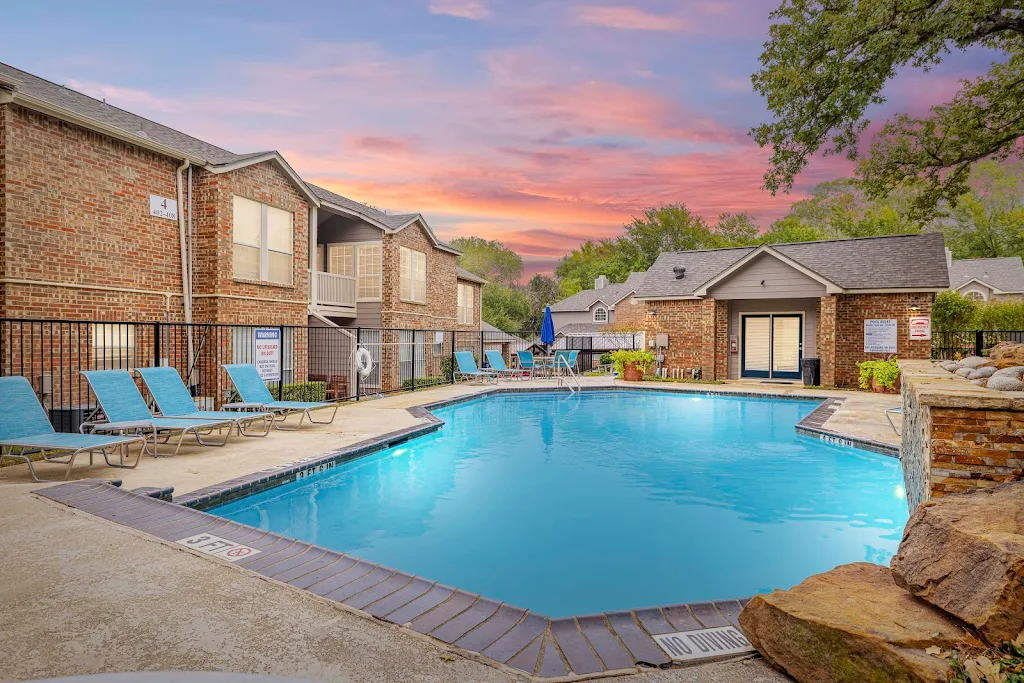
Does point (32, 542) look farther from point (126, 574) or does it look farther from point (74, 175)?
point (74, 175)

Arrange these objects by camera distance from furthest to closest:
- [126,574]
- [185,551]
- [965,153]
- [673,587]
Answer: [965,153] < [673,587] < [185,551] < [126,574]

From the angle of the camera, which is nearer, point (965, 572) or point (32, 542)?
point (965, 572)

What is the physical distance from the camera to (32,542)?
3.53 meters

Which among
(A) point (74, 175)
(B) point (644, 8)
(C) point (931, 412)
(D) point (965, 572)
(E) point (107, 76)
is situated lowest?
(D) point (965, 572)

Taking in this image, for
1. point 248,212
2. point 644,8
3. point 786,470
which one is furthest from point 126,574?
point 644,8

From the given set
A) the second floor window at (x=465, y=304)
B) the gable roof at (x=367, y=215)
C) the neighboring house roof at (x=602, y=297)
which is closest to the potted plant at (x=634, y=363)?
the gable roof at (x=367, y=215)

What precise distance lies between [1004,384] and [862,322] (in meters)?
14.8

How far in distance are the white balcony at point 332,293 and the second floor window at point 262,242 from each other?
6.49ft

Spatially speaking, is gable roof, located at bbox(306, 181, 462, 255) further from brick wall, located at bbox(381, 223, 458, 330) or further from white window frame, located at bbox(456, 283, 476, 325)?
white window frame, located at bbox(456, 283, 476, 325)

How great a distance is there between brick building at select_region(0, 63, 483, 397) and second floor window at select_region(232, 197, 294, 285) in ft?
0.09

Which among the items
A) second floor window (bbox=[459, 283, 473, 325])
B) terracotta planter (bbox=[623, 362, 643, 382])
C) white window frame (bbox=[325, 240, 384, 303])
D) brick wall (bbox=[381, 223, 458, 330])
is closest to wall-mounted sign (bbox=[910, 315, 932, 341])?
terracotta planter (bbox=[623, 362, 643, 382])

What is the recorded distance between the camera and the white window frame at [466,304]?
2548 cm

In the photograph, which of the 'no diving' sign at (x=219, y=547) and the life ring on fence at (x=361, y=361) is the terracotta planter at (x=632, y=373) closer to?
the life ring on fence at (x=361, y=361)

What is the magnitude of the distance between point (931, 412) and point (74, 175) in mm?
12565
